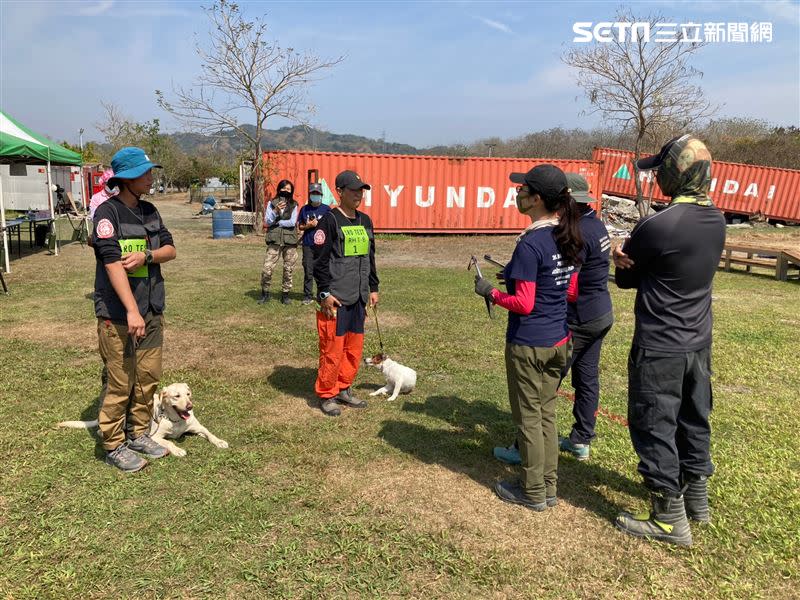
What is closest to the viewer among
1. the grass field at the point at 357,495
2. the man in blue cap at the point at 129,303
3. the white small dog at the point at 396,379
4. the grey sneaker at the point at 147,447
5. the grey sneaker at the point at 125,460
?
the grass field at the point at 357,495

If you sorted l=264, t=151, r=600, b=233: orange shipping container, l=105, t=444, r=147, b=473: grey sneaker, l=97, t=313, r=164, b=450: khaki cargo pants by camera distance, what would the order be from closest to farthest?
l=97, t=313, r=164, b=450: khaki cargo pants, l=105, t=444, r=147, b=473: grey sneaker, l=264, t=151, r=600, b=233: orange shipping container

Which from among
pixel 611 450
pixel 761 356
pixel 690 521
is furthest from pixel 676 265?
pixel 761 356

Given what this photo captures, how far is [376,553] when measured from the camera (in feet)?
9.77

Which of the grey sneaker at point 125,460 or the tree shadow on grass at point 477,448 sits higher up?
the grey sneaker at point 125,460

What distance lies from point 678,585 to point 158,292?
359 cm

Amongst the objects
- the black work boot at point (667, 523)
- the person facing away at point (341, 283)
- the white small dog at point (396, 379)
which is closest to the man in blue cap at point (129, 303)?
the person facing away at point (341, 283)

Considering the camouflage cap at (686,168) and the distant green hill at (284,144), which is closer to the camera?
the camouflage cap at (686,168)

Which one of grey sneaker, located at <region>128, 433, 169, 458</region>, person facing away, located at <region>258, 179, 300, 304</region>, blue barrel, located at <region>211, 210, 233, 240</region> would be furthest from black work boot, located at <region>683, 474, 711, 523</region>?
blue barrel, located at <region>211, 210, 233, 240</region>

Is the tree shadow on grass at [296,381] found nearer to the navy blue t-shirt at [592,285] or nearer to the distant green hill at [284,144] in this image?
the navy blue t-shirt at [592,285]

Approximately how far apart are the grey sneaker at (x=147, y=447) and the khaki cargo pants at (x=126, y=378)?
0.05 metres

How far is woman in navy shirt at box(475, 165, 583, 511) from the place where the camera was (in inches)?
121

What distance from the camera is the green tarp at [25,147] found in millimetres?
10070

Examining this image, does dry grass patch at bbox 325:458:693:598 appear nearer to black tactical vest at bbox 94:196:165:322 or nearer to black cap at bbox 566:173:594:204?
black tactical vest at bbox 94:196:165:322

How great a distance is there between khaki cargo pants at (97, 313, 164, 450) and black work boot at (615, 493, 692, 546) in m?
3.32
